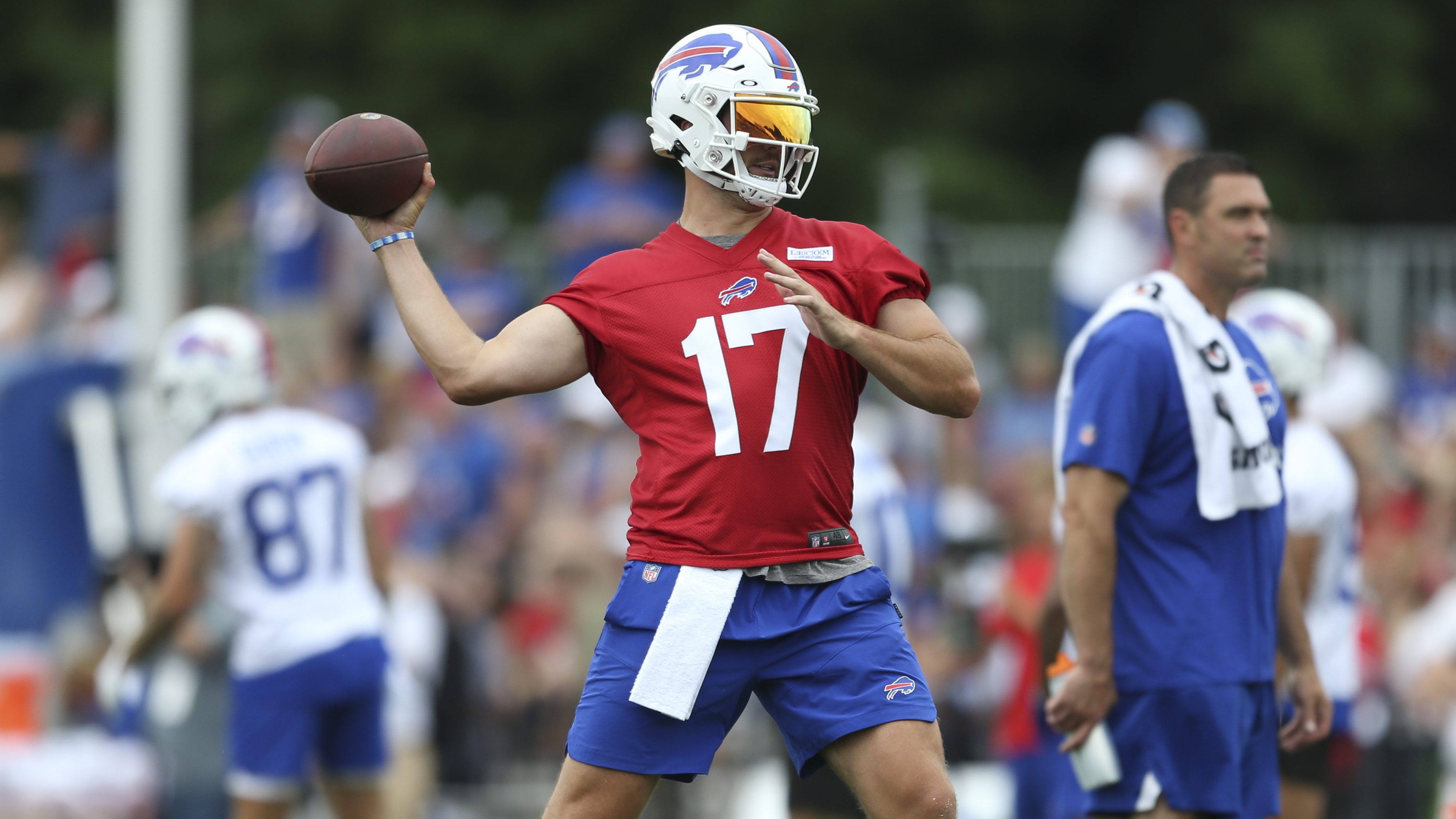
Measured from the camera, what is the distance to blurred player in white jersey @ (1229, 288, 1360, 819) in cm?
725

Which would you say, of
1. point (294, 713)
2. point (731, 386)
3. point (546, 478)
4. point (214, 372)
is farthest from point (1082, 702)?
point (546, 478)

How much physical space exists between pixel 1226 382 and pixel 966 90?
16.2m

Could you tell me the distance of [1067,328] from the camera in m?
12.7

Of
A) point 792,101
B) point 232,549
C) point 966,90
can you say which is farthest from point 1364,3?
point 792,101

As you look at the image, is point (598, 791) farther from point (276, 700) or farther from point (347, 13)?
point (347, 13)

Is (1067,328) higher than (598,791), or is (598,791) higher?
(1067,328)

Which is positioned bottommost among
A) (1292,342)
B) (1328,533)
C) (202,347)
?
(1328,533)

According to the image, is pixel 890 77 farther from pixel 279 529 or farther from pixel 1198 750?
pixel 1198 750

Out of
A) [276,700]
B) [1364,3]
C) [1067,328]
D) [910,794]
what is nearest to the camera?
[910,794]

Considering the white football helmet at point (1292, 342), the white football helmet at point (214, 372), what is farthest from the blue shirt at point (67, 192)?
the white football helmet at point (1292, 342)

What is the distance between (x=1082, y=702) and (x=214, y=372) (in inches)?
166

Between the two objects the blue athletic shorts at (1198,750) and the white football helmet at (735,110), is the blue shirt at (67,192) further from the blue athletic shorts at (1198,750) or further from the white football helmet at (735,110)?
the blue athletic shorts at (1198,750)

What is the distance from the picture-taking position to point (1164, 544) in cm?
587

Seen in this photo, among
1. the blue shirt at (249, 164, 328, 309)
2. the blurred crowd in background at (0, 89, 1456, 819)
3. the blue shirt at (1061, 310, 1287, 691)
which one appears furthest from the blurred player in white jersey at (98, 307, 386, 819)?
the blue shirt at (249, 164, 328, 309)
